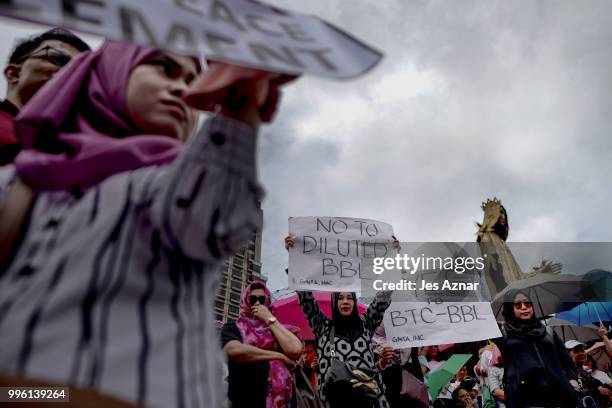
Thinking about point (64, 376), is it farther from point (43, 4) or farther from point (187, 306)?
point (43, 4)

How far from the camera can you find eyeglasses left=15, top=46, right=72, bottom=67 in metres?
2.39

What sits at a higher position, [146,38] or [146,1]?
[146,1]

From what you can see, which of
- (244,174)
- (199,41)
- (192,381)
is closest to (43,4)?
(199,41)

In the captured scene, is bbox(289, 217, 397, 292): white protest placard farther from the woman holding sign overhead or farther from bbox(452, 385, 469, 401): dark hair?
bbox(452, 385, 469, 401): dark hair

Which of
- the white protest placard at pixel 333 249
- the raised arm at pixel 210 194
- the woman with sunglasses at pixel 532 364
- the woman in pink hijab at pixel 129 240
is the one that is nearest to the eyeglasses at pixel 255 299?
the white protest placard at pixel 333 249

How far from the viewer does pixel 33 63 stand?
7.87ft

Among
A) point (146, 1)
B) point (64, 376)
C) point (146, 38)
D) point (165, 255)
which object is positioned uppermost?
point (146, 1)

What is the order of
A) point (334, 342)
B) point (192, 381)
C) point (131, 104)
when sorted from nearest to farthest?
1. point (192, 381)
2. point (131, 104)
3. point (334, 342)

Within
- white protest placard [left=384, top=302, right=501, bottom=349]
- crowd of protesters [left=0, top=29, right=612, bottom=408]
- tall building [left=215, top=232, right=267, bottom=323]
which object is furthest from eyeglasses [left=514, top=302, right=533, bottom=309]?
tall building [left=215, top=232, right=267, bottom=323]

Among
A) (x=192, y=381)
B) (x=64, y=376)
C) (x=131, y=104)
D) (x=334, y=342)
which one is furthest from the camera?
(x=334, y=342)

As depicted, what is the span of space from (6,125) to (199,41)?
4.54 ft

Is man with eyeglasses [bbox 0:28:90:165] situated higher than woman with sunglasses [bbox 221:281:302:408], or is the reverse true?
man with eyeglasses [bbox 0:28:90:165]

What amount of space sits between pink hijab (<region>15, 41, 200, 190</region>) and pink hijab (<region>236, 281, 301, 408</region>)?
10.3 feet

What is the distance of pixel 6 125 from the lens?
6.99 ft
